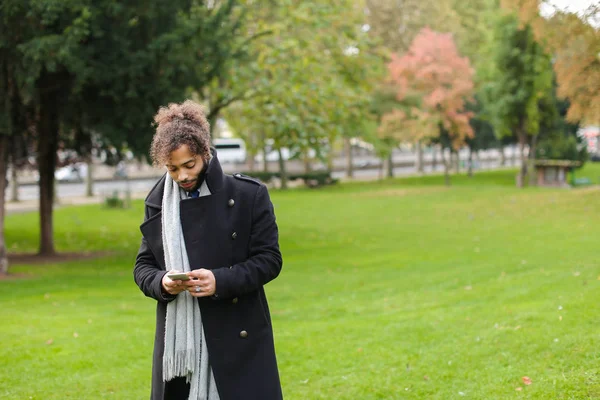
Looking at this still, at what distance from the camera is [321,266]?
1748 cm

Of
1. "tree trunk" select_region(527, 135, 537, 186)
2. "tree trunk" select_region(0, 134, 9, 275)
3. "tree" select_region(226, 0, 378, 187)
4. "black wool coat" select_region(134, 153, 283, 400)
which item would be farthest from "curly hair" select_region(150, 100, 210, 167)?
"tree trunk" select_region(527, 135, 537, 186)

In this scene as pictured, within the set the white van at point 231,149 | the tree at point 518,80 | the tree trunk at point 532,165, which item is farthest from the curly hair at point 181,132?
the white van at point 231,149

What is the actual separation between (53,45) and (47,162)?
6.37m

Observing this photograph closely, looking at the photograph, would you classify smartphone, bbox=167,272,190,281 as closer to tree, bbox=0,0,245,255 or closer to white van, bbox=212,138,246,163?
tree, bbox=0,0,245,255

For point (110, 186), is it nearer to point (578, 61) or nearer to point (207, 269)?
point (578, 61)

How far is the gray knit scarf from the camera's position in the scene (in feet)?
12.0

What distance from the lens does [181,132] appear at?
143 inches

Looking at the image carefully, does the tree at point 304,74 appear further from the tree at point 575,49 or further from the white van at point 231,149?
the white van at point 231,149

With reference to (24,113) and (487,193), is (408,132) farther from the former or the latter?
(24,113)

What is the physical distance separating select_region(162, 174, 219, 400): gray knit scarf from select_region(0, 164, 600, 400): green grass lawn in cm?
334

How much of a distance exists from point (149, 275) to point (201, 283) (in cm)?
37

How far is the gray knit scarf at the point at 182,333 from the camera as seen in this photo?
3668mm

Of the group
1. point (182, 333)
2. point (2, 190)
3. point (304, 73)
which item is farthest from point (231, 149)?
point (182, 333)

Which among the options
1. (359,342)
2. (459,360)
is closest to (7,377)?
(359,342)
